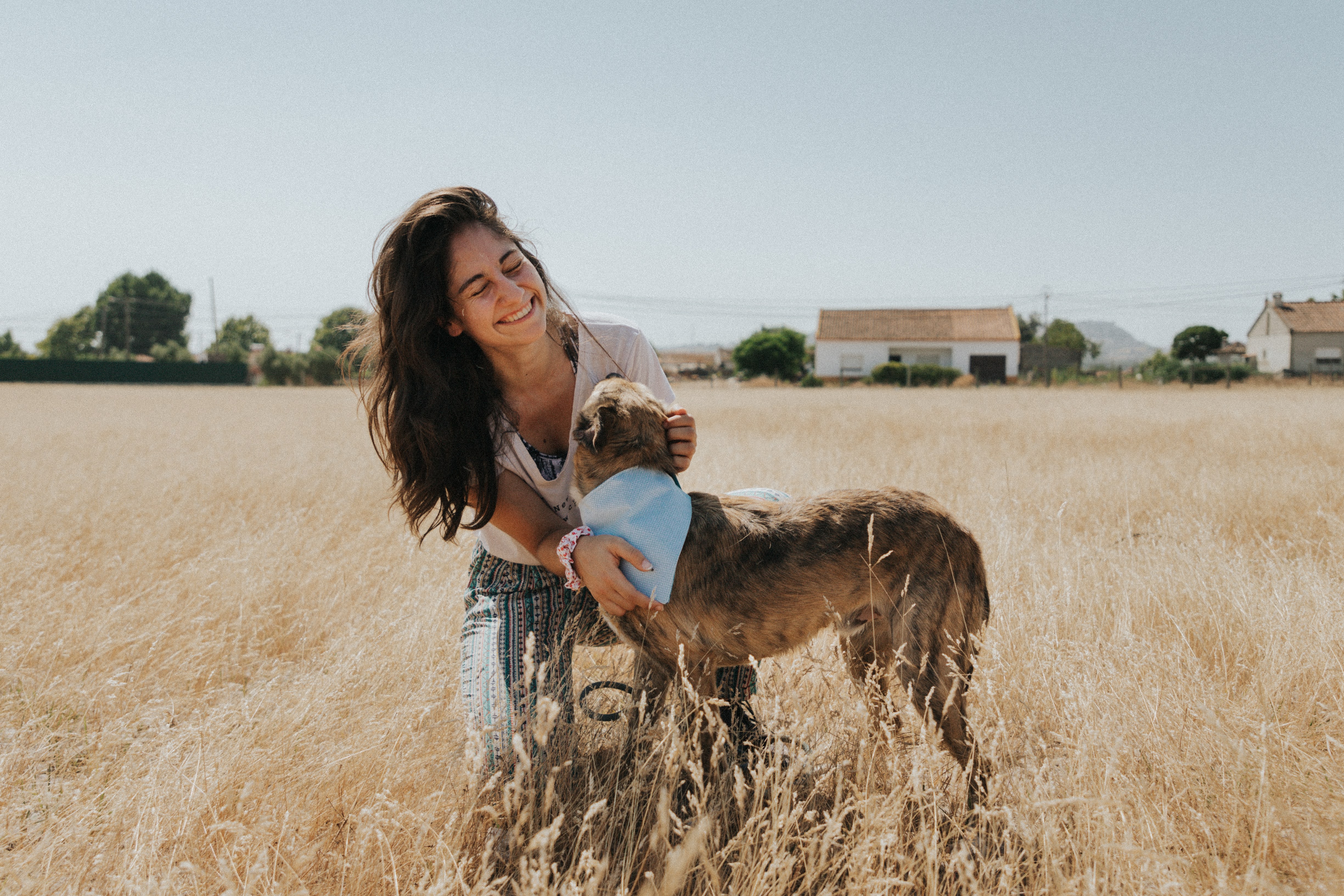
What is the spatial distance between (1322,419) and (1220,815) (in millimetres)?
15498

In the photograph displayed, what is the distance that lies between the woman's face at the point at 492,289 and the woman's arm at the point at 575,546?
0.66m

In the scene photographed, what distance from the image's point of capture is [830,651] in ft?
12.5

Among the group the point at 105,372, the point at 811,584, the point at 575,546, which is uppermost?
the point at 105,372

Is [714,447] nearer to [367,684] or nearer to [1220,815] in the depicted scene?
[367,684]

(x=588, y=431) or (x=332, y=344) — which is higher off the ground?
(x=332, y=344)

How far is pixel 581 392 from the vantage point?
3414mm

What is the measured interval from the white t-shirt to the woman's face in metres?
0.33

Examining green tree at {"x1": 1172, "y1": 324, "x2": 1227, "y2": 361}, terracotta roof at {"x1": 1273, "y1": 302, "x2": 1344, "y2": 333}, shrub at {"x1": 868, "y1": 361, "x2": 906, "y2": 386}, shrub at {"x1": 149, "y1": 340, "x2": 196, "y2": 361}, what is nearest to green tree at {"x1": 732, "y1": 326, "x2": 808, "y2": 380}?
shrub at {"x1": 868, "y1": 361, "x2": 906, "y2": 386}

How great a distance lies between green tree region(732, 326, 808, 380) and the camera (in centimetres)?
6594

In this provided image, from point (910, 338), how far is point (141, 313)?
87610 millimetres

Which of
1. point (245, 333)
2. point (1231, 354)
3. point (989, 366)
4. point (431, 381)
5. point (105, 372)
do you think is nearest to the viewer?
point (431, 381)

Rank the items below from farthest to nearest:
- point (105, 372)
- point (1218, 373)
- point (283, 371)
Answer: point (283, 371)
point (105, 372)
point (1218, 373)

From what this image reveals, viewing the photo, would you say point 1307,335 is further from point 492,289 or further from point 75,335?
point 75,335

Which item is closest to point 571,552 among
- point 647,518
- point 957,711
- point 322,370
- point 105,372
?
point 647,518
